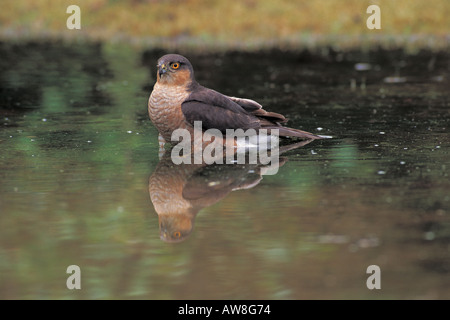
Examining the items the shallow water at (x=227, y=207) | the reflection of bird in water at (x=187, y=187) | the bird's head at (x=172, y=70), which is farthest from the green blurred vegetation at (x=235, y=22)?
the reflection of bird in water at (x=187, y=187)

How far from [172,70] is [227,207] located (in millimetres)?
2622

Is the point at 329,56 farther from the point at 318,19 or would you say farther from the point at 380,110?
the point at 380,110

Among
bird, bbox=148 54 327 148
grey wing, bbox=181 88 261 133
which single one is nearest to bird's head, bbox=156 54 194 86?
bird, bbox=148 54 327 148

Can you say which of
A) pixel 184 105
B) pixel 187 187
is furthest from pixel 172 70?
pixel 187 187

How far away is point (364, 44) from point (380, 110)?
9.64 metres

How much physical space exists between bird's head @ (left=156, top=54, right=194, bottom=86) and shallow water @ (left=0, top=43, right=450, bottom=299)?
83 centimetres

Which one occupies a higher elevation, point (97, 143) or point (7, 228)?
point (97, 143)

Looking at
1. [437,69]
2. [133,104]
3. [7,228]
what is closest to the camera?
[7,228]

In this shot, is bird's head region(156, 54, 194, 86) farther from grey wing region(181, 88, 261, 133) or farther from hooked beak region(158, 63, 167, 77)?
grey wing region(181, 88, 261, 133)

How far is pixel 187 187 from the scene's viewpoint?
8.14m

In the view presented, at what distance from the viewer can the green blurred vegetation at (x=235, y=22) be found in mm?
23266

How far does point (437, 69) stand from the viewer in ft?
57.1

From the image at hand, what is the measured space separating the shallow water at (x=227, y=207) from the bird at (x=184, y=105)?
1.49 feet
